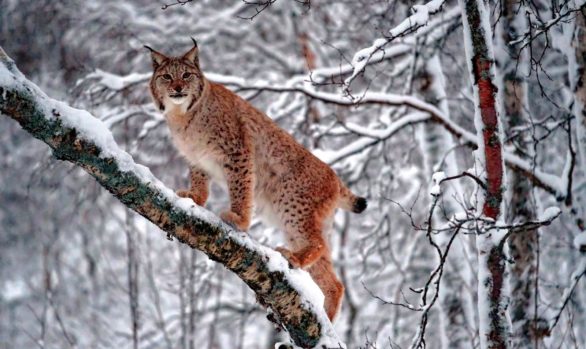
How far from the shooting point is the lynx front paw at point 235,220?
4965mm

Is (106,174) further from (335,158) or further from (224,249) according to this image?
(335,158)

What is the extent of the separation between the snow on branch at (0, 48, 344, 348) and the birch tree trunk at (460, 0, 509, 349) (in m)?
0.89

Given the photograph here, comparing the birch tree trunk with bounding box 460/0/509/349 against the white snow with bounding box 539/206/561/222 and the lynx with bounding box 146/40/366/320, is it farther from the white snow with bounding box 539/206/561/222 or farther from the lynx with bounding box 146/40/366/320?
the lynx with bounding box 146/40/366/320

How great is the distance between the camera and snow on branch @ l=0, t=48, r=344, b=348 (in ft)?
9.45

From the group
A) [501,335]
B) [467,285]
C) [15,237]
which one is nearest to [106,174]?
[501,335]

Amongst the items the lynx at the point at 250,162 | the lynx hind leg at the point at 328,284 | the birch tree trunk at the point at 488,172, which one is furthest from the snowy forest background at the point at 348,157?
the lynx at the point at 250,162

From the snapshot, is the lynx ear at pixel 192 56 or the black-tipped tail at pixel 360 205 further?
Answer: the black-tipped tail at pixel 360 205

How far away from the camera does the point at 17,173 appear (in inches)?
572

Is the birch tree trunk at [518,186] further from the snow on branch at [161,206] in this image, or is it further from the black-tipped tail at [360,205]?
the snow on branch at [161,206]

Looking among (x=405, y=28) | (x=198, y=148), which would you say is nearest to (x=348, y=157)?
(x=198, y=148)

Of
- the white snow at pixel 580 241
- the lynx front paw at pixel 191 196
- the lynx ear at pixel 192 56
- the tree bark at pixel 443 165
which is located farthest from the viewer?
the tree bark at pixel 443 165

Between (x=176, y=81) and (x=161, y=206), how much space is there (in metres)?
2.33

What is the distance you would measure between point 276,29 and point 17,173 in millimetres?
6341

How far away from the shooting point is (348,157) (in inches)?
286
